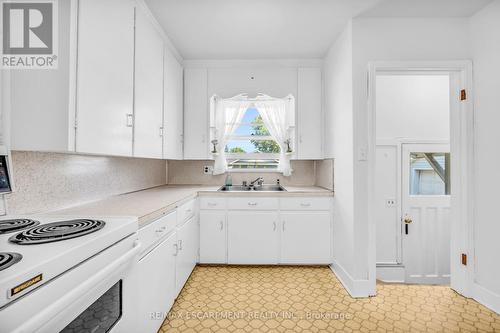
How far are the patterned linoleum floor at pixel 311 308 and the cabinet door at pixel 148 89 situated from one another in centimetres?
132

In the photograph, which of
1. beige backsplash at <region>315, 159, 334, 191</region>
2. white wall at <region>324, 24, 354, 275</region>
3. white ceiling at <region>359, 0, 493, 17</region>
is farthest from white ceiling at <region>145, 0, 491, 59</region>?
beige backsplash at <region>315, 159, 334, 191</region>

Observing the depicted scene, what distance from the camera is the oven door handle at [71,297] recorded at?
618 mm

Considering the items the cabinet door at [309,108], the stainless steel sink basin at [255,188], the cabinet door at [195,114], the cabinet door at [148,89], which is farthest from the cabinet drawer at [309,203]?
the cabinet door at [148,89]

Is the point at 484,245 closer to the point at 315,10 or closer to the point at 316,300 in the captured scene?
the point at 316,300

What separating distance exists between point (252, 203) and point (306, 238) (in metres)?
0.70

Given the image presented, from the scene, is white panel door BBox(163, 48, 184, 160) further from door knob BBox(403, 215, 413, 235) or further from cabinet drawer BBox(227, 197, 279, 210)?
door knob BBox(403, 215, 413, 235)

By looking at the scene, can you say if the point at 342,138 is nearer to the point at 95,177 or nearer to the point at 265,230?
the point at 265,230

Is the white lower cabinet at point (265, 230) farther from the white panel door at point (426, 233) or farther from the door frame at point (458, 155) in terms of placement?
the white panel door at point (426, 233)

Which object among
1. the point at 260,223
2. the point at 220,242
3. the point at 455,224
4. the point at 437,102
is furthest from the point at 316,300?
the point at 437,102

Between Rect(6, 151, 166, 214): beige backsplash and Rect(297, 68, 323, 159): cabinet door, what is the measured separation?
1.97 metres

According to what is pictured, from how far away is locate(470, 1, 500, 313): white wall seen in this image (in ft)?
6.29

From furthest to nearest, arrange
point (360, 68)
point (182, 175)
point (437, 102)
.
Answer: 1. point (182, 175)
2. point (437, 102)
3. point (360, 68)

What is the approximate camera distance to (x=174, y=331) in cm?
168

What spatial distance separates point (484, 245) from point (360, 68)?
5.86 feet
